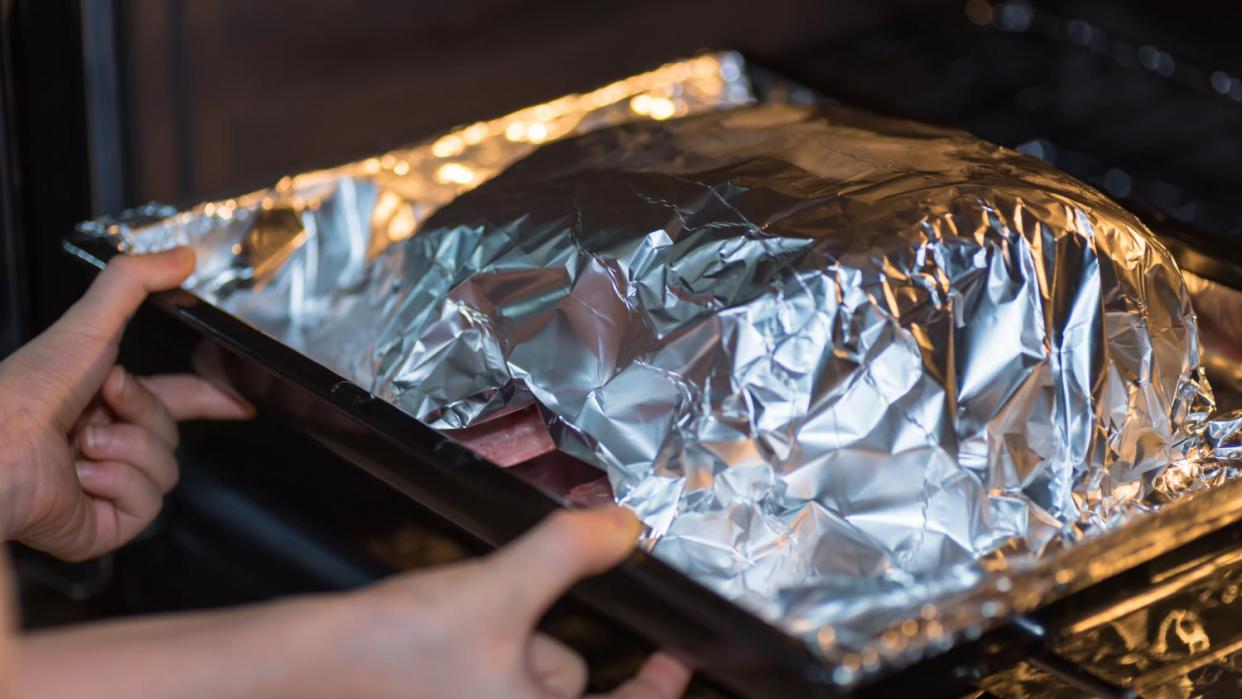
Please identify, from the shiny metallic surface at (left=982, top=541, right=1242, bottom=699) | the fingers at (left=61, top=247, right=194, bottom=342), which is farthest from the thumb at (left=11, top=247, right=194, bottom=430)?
the shiny metallic surface at (left=982, top=541, right=1242, bottom=699)

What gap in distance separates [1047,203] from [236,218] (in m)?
0.54

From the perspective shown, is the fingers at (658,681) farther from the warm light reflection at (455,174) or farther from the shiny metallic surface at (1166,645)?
the warm light reflection at (455,174)

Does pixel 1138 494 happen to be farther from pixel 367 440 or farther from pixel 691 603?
pixel 367 440

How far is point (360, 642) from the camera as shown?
56 cm

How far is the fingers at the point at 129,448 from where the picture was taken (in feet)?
2.85

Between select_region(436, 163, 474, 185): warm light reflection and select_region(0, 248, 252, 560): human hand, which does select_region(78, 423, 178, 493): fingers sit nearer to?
select_region(0, 248, 252, 560): human hand

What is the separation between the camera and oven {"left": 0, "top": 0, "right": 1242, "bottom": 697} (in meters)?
0.71

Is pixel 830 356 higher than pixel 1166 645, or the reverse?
pixel 830 356

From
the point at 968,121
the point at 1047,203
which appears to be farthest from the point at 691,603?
the point at 968,121

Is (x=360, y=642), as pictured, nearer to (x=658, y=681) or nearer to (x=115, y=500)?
(x=658, y=681)

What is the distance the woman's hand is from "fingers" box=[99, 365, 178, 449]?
31 centimetres

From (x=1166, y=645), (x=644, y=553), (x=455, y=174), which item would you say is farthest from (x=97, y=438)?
(x=1166, y=645)

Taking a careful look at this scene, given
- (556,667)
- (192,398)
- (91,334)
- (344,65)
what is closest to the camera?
(556,667)

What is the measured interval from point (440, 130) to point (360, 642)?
0.57m
